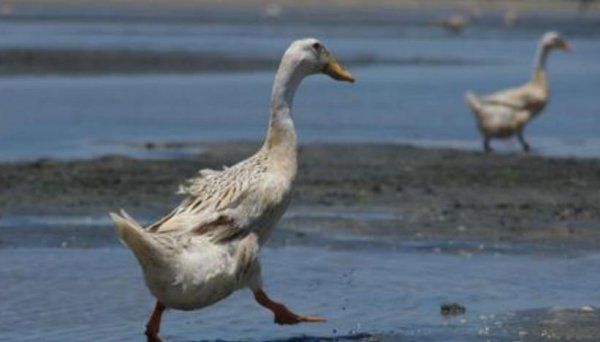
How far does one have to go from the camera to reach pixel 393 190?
16.2 metres

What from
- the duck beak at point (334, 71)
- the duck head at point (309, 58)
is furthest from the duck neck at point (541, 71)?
the duck head at point (309, 58)

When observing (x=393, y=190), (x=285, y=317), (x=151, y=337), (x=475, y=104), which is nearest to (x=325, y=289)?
(x=285, y=317)

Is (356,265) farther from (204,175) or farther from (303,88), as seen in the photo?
(303,88)

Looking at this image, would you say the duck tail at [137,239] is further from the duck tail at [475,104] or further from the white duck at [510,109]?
the duck tail at [475,104]

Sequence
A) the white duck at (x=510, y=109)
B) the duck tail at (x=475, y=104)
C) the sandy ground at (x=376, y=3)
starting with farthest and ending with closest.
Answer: the sandy ground at (x=376, y=3)
the duck tail at (x=475, y=104)
the white duck at (x=510, y=109)

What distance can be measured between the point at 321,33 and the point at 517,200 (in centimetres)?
4647

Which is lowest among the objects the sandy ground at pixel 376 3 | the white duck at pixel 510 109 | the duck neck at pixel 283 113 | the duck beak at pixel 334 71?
the sandy ground at pixel 376 3

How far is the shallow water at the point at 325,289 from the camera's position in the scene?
9836 millimetres

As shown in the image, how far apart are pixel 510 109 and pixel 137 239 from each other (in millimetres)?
Answer: 13948

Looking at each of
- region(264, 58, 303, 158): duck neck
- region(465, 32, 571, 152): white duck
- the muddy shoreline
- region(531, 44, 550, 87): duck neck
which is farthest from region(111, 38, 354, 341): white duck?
region(531, 44, 550, 87): duck neck

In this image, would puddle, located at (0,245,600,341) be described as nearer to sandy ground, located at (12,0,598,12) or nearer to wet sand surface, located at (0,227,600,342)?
wet sand surface, located at (0,227,600,342)

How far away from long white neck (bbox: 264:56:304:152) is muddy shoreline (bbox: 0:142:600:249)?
12.8ft

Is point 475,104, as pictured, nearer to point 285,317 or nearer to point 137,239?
point 285,317

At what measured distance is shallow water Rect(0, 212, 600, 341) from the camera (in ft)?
32.3
